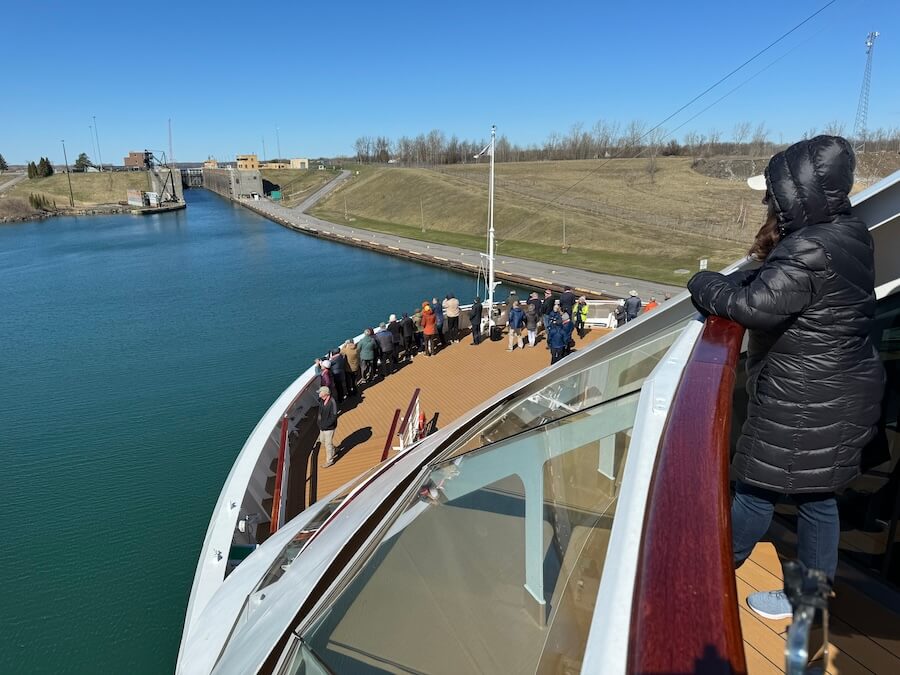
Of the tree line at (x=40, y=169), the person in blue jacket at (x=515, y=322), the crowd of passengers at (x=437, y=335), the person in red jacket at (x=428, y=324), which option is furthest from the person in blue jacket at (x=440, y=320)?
the tree line at (x=40, y=169)

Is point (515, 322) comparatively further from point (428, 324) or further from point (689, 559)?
point (689, 559)

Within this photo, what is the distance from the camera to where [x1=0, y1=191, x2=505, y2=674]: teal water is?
8680mm

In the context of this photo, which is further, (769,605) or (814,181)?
(769,605)

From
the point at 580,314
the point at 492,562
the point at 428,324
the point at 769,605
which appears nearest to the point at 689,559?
the point at 492,562

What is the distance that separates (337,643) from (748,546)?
65.6 inches

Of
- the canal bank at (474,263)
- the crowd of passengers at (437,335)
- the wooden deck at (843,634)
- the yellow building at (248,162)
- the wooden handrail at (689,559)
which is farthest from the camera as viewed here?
the yellow building at (248,162)

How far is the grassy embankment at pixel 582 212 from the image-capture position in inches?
1647

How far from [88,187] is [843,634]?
131518 millimetres

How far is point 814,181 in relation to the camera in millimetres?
1871

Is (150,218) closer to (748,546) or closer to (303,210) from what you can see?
→ (303,210)

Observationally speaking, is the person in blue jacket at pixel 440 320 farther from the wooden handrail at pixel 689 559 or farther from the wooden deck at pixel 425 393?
the wooden handrail at pixel 689 559

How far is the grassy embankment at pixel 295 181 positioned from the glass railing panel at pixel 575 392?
106 m

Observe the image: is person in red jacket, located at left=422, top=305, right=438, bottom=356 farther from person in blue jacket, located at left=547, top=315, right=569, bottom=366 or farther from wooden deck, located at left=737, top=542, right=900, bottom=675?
wooden deck, located at left=737, top=542, right=900, bottom=675

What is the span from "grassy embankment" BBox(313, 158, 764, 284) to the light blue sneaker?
1224 inches
